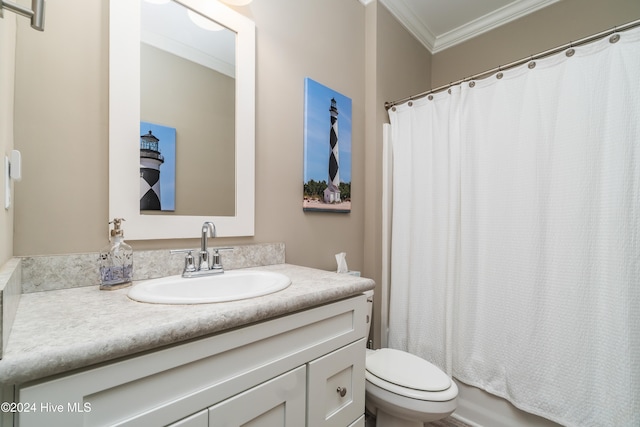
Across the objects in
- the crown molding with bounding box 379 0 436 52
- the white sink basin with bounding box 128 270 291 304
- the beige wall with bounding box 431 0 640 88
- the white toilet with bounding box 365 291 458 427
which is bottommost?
the white toilet with bounding box 365 291 458 427

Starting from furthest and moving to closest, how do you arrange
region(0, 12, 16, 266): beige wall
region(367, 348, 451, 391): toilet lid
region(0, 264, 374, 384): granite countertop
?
region(367, 348, 451, 391): toilet lid < region(0, 12, 16, 266): beige wall < region(0, 264, 374, 384): granite countertop

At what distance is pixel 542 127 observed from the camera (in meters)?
1.42

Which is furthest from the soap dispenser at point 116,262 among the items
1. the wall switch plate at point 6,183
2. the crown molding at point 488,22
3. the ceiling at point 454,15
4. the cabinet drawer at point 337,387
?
the crown molding at point 488,22

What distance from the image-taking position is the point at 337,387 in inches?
37.5

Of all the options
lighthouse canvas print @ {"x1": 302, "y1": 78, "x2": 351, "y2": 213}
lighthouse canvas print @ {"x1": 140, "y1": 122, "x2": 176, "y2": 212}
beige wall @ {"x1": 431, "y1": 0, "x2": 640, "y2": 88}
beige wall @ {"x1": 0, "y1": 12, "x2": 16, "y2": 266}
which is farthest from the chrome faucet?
beige wall @ {"x1": 431, "y1": 0, "x2": 640, "y2": 88}

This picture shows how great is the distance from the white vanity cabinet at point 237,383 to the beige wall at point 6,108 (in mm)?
404

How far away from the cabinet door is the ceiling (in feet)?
7.65

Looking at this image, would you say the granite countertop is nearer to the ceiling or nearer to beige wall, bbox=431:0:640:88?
the ceiling

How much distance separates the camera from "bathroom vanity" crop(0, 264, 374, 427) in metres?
0.46

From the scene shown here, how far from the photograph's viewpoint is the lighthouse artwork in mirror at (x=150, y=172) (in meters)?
1.03

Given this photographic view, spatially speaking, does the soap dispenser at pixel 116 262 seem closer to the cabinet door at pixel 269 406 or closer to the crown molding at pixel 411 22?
the cabinet door at pixel 269 406

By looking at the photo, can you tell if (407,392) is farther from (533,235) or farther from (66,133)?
(66,133)

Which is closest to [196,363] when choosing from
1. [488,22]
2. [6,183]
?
[6,183]

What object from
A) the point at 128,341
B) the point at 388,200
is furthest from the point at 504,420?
the point at 128,341
